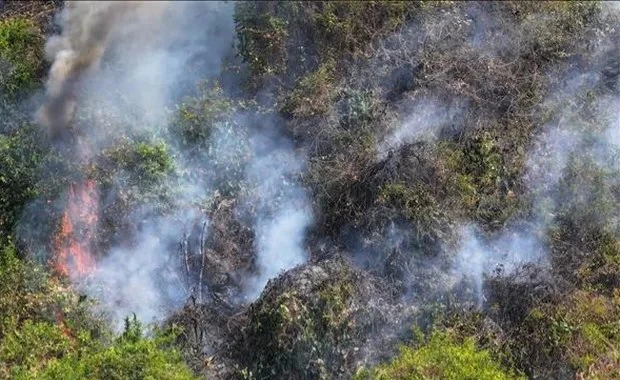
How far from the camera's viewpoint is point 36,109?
10703 mm

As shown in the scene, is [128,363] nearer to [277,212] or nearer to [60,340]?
[60,340]

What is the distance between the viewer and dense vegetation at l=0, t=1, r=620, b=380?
27.6ft

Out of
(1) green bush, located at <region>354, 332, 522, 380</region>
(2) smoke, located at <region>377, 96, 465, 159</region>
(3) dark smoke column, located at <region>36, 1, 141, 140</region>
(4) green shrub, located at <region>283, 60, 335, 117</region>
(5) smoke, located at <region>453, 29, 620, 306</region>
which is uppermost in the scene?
(3) dark smoke column, located at <region>36, 1, 141, 140</region>

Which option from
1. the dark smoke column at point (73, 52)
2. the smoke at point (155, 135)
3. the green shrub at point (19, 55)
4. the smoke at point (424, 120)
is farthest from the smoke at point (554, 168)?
the green shrub at point (19, 55)

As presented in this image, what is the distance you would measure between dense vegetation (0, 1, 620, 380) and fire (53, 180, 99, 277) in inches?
5.4

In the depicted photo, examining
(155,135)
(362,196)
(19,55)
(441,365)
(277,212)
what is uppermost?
(19,55)

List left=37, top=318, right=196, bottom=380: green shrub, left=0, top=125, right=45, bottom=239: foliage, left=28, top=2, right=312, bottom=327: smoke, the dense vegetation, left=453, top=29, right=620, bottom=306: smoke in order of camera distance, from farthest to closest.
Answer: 1. left=0, top=125, right=45, bottom=239: foliage
2. left=28, top=2, right=312, bottom=327: smoke
3. left=453, top=29, right=620, bottom=306: smoke
4. the dense vegetation
5. left=37, top=318, right=196, bottom=380: green shrub

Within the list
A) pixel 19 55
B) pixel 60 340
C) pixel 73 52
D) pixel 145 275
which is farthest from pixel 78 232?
pixel 19 55

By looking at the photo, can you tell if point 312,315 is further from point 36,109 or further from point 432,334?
point 36,109

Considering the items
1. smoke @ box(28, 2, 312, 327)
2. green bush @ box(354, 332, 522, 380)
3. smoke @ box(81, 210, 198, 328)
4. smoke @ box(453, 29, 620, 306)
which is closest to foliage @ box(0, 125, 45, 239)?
smoke @ box(28, 2, 312, 327)

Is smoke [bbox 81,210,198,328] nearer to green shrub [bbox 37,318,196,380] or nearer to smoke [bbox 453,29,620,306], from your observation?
green shrub [bbox 37,318,196,380]

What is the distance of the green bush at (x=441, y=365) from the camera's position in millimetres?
7980

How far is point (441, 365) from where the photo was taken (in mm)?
8062

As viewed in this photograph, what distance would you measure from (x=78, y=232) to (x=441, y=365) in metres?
4.89
